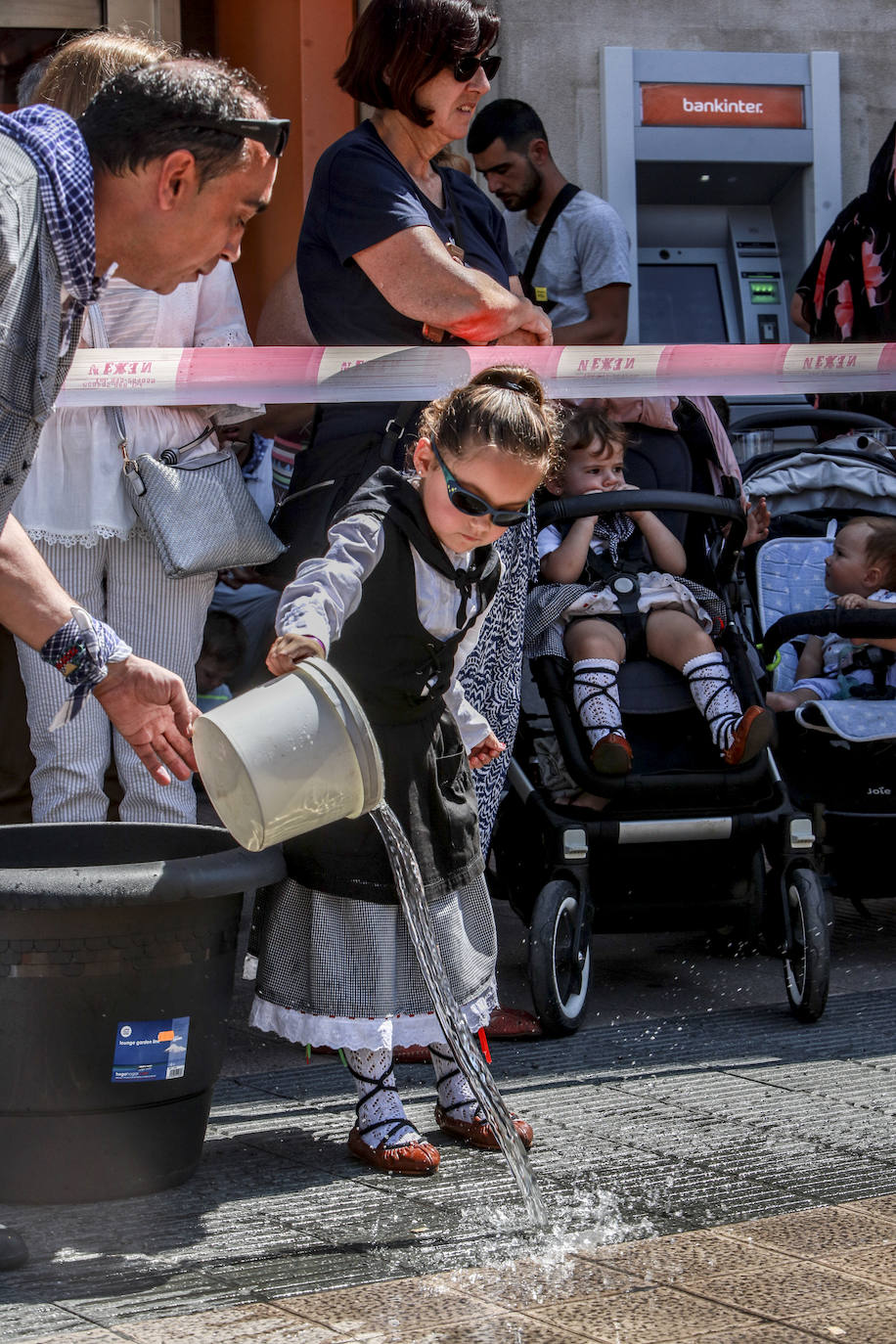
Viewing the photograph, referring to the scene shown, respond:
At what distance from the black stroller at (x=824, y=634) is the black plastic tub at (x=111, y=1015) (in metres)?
1.88

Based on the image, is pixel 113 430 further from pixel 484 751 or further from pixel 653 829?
pixel 653 829

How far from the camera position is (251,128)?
7.28ft

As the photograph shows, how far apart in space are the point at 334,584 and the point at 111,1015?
83 centimetres

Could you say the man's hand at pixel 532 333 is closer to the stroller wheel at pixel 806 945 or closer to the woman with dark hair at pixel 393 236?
the woman with dark hair at pixel 393 236

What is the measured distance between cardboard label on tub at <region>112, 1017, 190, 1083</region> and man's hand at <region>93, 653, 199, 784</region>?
0.46 meters

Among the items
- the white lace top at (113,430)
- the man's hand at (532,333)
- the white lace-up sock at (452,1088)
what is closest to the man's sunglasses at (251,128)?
the white lace top at (113,430)

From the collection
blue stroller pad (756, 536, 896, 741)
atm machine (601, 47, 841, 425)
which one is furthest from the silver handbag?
atm machine (601, 47, 841, 425)

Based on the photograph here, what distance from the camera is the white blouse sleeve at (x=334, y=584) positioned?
107 inches

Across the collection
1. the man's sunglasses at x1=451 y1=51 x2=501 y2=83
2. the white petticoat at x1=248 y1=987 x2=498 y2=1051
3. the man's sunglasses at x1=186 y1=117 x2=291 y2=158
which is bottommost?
the white petticoat at x1=248 y1=987 x2=498 y2=1051

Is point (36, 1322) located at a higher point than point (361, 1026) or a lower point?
lower

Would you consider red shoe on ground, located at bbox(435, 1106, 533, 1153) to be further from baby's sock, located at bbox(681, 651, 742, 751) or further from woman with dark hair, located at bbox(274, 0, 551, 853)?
baby's sock, located at bbox(681, 651, 742, 751)

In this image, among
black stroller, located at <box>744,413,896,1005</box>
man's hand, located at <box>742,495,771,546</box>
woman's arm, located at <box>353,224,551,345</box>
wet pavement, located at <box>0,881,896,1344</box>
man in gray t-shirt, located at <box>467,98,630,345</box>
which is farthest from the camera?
man in gray t-shirt, located at <box>467,98,630,345</box>

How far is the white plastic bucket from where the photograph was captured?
96.4 inches

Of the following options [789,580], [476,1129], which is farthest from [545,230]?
[476,1129]
